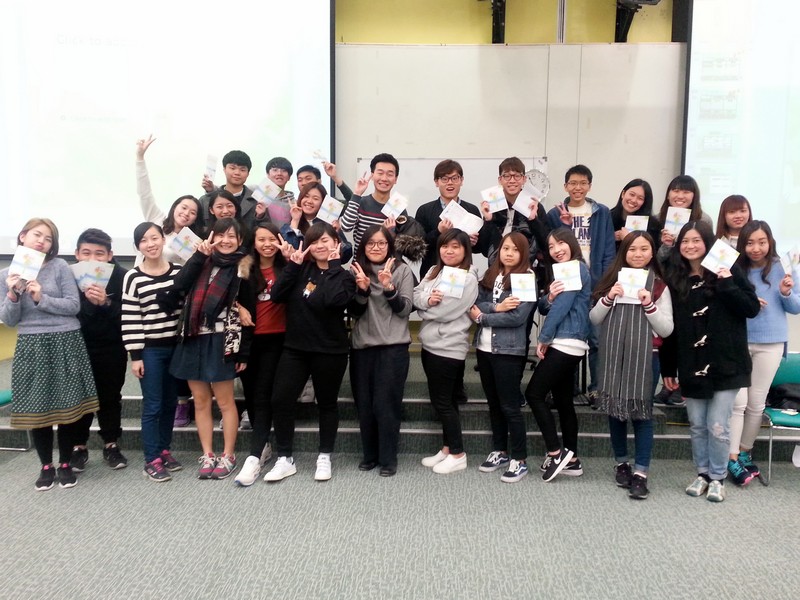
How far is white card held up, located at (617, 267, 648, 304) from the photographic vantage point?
2.82 metres

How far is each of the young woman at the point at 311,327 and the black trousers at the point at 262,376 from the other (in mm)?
83

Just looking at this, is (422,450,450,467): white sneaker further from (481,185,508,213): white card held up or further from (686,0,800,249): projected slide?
(686,0,800,249): projected slide

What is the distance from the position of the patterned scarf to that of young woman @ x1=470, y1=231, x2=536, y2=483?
1346mm

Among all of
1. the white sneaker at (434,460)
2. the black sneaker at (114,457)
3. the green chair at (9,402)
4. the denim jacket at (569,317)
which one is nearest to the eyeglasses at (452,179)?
the denim jacket at (569,317)

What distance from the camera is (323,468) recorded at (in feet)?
10.3

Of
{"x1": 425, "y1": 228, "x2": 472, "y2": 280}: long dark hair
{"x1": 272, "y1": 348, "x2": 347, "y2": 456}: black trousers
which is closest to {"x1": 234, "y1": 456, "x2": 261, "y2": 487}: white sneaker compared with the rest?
{"x1": 272, "y1": 348, "x2": 347, "y2": 456}: black trousers

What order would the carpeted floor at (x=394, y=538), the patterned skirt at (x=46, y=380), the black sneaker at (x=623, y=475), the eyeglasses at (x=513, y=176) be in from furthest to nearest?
1. the eyeglasses at (x=513, y=176)
2. the black sneaker at (x=623, y=475)
3. the patterned skirt at (x=46, y=380)
4. the carpeted floor at (x=394, y=538)

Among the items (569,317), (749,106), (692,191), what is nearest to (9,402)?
(569,317)

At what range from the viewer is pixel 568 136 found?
5.03 metres

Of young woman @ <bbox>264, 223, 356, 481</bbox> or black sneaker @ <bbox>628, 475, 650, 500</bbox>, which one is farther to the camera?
young woman @ <bbox>264, 223, 356, 481</bbox>

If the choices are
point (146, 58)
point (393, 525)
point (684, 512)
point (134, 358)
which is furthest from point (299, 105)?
point (684, 512)

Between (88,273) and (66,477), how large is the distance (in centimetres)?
112

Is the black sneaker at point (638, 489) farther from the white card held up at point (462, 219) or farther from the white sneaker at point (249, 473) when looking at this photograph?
the white sneaker at point (249, 473)

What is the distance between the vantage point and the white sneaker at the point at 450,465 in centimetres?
321
